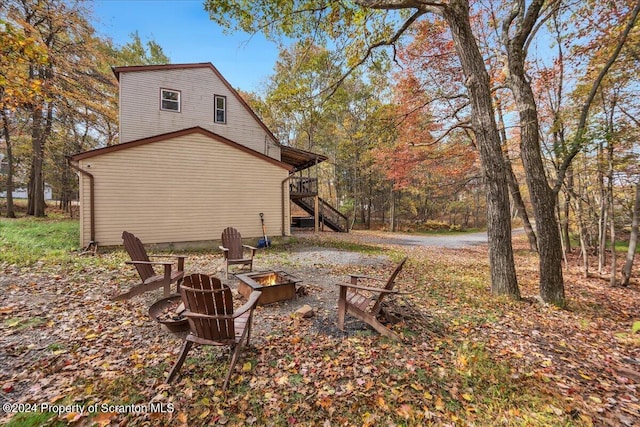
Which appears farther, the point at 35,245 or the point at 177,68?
the point at 177,68

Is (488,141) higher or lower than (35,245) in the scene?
higher

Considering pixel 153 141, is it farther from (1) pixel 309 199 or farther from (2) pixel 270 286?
(1) pixel 309 199

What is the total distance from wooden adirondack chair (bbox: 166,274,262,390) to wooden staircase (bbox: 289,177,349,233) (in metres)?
9.69

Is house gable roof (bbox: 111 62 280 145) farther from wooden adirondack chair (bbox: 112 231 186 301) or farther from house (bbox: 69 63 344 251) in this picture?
wooden adirondack chair (bbox: 112 231 186 301)

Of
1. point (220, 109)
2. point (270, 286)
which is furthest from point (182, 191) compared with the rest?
point (270, 286)

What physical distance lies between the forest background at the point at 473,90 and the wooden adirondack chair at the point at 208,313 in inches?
200

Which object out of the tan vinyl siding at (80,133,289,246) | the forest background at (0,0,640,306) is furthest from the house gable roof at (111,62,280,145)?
the tan vinyl siding at (80,133,289,246)

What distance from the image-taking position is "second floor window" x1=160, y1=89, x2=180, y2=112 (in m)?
11.8

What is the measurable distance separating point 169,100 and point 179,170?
15.4 feet

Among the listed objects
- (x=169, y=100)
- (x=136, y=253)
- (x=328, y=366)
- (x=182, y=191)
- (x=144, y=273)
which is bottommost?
(x=328, y=366)

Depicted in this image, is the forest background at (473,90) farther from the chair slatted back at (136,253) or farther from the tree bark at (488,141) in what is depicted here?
the chair slatted back at (136,253)

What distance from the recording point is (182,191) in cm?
945

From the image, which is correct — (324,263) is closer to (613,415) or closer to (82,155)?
(613,415)

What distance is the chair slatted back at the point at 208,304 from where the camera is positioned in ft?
8.17
